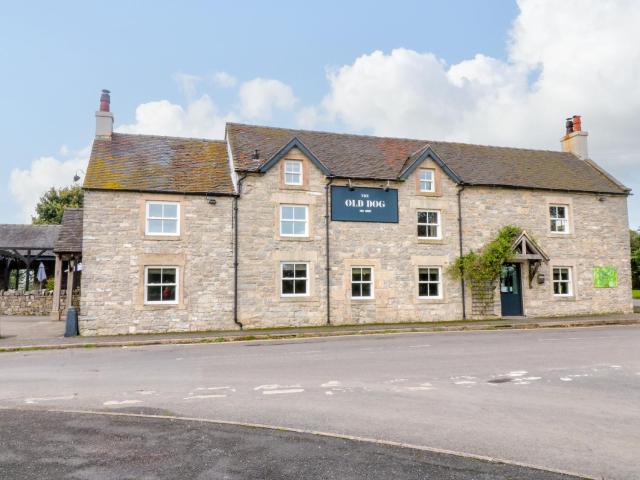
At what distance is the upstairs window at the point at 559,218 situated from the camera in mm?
24375

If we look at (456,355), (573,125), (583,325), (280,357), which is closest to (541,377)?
(456,355)

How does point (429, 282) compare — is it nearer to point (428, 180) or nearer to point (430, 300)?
point (430, 300)

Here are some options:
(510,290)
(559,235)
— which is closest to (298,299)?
(510,290)

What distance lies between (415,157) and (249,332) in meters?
11.2

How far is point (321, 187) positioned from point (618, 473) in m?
17.6

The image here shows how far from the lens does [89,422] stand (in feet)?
22.2

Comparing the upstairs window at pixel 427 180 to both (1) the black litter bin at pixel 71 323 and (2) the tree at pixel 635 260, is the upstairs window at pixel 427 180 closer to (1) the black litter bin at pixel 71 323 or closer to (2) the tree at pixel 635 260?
(1) the black litter bin at pixel 71 323

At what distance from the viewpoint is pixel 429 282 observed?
22344 millimetres

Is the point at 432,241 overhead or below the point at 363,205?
below

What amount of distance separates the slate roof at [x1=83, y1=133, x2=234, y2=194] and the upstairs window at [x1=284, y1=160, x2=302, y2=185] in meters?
2.34

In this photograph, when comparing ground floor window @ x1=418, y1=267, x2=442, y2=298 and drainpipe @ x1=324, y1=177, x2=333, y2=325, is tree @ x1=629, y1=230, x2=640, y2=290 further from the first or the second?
drainpipe @ x1=324, y1=177, x2=333, y2=325

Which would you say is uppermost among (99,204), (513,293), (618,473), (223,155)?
(223,155)

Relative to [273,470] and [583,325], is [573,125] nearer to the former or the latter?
[583,325]

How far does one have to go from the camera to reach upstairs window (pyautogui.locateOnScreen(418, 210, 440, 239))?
22641 mm
